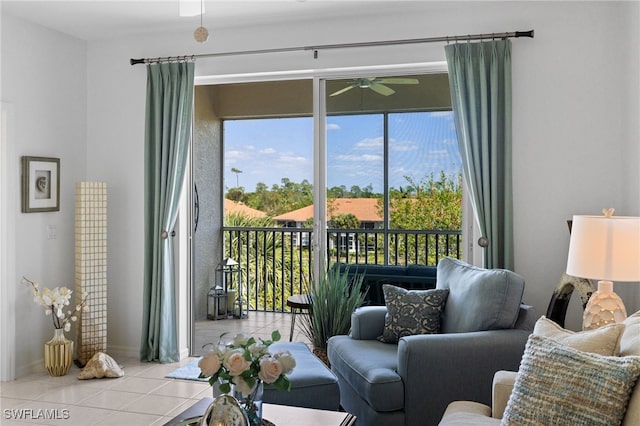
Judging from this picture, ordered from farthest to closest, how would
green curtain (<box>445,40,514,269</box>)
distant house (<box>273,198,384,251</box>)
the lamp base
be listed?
1. distant house (<box>273,198,384,251</box>)
2. green curtain (<box>445,40,514,269</box>)
3. the lamp base

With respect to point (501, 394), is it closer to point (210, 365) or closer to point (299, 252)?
point (210, 365)

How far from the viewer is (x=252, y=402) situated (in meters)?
2.13

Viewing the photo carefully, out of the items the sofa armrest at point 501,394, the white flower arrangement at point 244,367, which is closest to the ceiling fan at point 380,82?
the sofa armrest at point 501,394

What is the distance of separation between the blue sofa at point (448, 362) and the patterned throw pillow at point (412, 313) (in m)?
0.17

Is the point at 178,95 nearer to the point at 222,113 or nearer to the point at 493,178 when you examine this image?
the point at 222,113

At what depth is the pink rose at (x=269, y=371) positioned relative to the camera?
2043mm

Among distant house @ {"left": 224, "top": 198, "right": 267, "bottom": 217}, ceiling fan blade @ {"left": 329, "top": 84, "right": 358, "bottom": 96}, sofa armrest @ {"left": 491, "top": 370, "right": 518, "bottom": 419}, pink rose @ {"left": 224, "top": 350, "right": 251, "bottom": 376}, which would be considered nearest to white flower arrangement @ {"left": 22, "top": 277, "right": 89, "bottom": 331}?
distant house @ {"left": 224, "top": 198, "right": 267, "bottom": 217}

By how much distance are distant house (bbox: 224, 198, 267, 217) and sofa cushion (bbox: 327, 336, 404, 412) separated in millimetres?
2037

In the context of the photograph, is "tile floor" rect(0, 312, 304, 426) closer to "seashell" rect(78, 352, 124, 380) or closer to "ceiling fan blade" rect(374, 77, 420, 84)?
"seashell" rect(78, 352, 124, 380)

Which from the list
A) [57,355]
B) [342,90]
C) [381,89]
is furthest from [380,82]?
[57,355]

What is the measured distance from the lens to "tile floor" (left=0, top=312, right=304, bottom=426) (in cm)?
343

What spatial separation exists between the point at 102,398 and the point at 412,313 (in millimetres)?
2141

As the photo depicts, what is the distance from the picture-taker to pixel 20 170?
4.33 metres

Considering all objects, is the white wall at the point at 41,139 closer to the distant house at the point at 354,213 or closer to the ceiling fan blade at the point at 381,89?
the distant house at the point at 354,213
